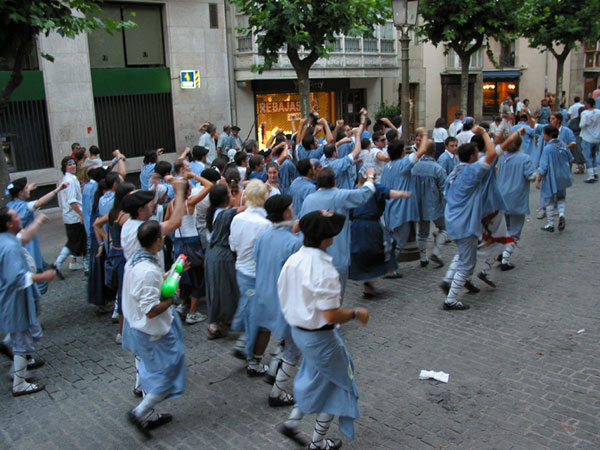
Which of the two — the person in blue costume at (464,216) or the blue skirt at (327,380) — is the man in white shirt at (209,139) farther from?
the blue skirt at (327,380)

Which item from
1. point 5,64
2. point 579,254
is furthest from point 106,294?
point 5,64

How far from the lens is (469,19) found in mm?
17609

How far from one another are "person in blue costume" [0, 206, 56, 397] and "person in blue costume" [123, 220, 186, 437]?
3.90ft

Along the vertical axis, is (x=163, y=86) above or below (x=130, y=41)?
below

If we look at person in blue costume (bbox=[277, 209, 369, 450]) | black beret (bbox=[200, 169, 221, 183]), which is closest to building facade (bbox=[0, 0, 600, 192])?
black beret (bbox=[200, 169, 221, 183])

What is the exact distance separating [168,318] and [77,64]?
1252 centimetres

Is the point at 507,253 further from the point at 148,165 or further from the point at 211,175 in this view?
the point at 148,165

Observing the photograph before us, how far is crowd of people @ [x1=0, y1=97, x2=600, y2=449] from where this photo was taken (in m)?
4.07

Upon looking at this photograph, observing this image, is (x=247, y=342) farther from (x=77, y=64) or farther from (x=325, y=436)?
(x=77, y=64)

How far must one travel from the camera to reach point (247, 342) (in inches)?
214

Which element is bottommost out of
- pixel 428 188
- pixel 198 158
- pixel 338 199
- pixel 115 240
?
pixel 115 240

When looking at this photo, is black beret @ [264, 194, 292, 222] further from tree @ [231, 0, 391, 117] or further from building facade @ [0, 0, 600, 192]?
building facade @ [0, 0, 600, 192]

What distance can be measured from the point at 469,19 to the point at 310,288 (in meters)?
16.1

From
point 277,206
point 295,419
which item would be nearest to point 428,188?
point 277,206
